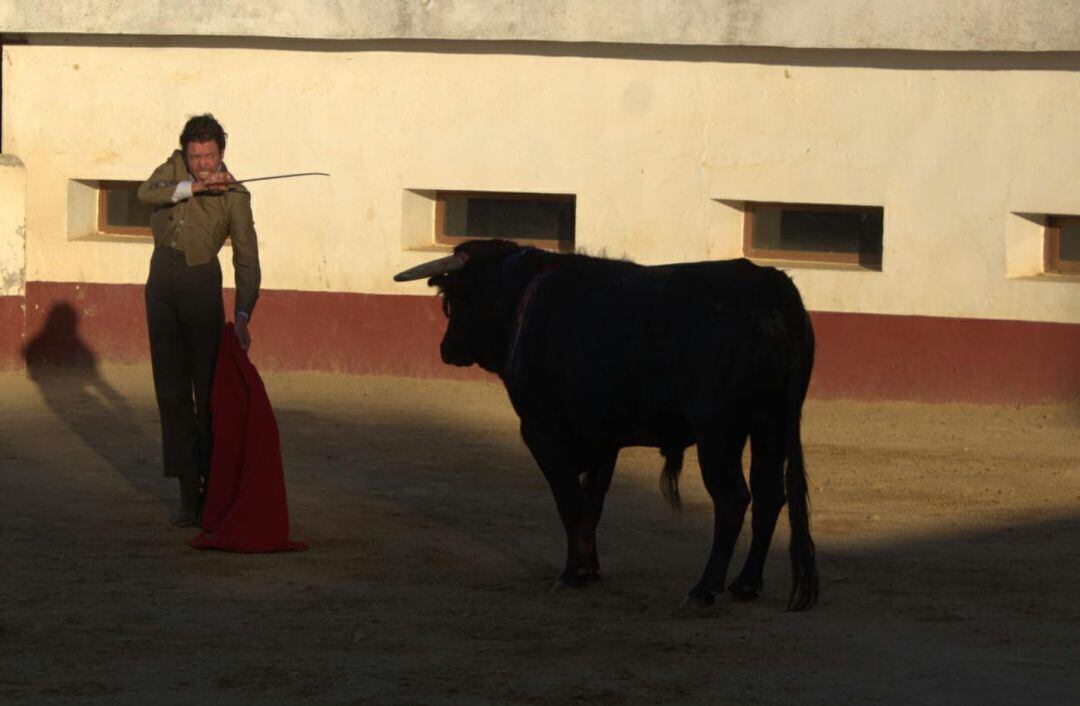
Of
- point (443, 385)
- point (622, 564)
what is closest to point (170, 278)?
point (622, 564)

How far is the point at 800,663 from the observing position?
18.4 ft

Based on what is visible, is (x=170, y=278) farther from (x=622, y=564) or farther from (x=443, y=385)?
(x=443, y=385)

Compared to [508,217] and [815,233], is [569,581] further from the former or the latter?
[508,217]

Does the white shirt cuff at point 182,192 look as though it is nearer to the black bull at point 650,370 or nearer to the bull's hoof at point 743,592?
the black bull at point 650,370

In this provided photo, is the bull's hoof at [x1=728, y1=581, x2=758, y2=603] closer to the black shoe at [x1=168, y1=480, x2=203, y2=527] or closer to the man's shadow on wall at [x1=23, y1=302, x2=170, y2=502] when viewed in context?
the black shoe at [x1=168, y1=480, x2=203, y2=527]

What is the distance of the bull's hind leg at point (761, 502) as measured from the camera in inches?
256

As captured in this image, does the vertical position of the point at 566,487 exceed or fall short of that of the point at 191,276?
it falls short

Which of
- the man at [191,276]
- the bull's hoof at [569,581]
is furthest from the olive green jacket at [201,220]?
the bull's hoof at [569,581]

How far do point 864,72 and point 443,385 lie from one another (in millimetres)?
3577

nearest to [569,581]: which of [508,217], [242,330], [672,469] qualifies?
[672,469]

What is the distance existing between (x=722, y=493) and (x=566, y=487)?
75 cm

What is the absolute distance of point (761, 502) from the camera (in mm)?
6582

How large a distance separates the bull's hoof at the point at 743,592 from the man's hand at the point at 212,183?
2735 millimetres

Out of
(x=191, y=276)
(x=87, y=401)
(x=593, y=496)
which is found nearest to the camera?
(x=593, y=496)
